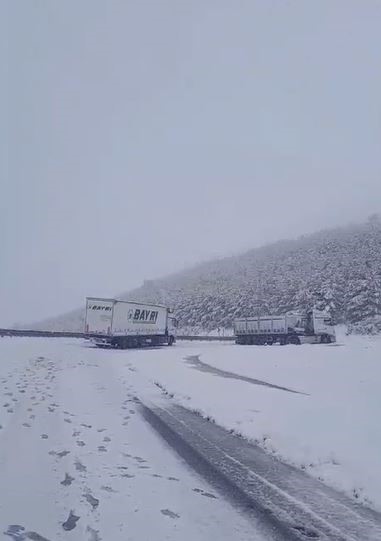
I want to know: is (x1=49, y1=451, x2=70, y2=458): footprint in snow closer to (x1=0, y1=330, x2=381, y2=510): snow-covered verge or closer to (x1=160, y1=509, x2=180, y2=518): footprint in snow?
(x1=0, y1=330, x2=381, y2=510): snow-covered verge

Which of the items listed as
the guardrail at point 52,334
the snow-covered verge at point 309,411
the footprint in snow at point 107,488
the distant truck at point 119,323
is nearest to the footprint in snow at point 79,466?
the footprint in snow at point 107,488

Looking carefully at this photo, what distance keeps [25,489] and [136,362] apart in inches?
688

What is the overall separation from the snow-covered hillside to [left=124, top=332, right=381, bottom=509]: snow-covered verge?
126 feet

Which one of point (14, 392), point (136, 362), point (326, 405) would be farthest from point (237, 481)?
point (136, 362)

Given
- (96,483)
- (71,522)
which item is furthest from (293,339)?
(71,522)

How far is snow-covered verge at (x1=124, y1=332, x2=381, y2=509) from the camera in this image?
6602 mm

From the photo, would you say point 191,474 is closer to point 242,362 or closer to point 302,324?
point 242,362

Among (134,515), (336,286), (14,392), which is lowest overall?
(134,515)

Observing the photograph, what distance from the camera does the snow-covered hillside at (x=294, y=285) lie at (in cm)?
5753

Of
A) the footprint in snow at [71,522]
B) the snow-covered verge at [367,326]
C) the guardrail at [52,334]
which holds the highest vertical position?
the snow-covered verge at [367,326]

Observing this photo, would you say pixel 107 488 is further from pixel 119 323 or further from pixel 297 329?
pixel 297 329

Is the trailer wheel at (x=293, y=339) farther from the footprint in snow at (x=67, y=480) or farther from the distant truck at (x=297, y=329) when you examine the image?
the footprint in snow at (x=67, y=480)

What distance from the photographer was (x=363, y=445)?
7.48 metres

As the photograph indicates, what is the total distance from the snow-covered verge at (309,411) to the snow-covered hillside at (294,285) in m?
38.5
